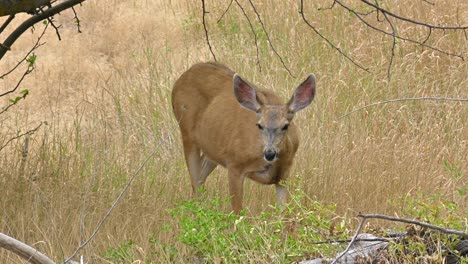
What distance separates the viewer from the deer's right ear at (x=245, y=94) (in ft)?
24.2

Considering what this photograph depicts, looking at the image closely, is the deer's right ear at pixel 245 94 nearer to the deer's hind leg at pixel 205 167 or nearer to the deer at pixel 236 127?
the deer at pixel 236 127

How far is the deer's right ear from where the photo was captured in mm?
7375

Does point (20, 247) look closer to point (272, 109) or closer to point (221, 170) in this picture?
point (272, 109)

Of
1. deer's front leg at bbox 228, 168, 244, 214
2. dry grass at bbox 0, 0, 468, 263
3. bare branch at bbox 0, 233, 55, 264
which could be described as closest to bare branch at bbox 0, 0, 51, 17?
dry grass at bbox 0, 0, 468, 263

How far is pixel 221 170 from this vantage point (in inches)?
334

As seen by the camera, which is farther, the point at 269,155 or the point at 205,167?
the point at 205,167

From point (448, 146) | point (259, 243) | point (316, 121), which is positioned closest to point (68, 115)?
point (316, 121)

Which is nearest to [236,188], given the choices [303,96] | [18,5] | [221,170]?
[303,96]

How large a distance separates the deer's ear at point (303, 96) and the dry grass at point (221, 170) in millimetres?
531

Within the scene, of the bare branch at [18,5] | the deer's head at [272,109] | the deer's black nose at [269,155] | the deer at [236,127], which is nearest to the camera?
the bare branch at [18,5]

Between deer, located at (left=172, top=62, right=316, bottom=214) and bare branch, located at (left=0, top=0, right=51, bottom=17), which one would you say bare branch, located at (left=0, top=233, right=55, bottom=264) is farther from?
deer, located at (left=172, top=62, right=316, bottom=214)

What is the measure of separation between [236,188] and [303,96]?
79 cm

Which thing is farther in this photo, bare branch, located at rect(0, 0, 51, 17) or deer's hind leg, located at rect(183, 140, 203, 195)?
deer's hind leg, located at rect(183, 140, 203, 195)

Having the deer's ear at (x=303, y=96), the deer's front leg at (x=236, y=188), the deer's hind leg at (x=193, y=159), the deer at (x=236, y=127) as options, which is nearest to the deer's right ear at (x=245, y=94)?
the deer at (x=236, y=127)
